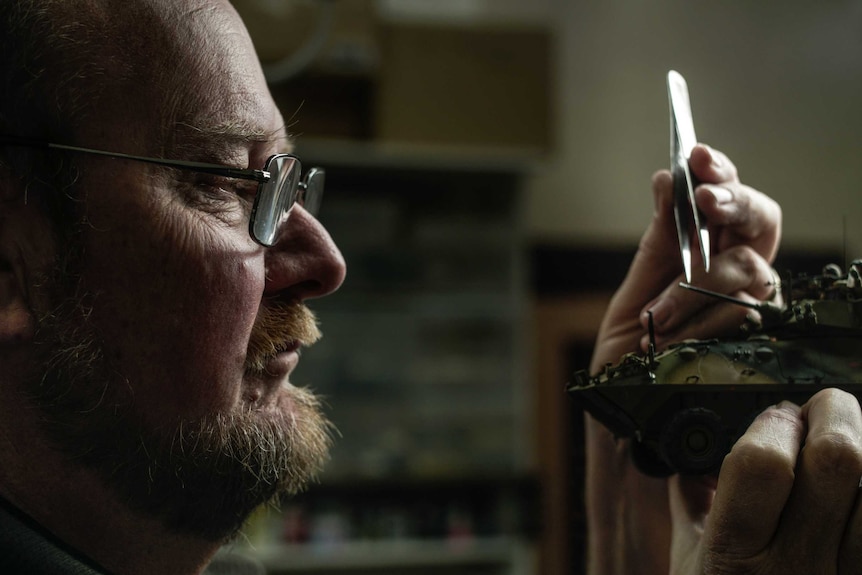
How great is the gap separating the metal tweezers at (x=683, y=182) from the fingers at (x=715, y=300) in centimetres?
2

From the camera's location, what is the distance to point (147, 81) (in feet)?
2.84

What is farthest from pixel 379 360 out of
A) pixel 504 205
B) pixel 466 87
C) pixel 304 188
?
pixel 304 188

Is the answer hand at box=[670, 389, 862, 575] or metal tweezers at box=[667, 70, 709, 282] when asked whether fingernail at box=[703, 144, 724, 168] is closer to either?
metal tweezers at box=[667, 70, 709, 282]

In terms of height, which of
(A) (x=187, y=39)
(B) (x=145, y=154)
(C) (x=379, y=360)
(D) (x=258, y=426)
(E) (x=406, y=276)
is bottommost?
(C) (x=379, y=360)

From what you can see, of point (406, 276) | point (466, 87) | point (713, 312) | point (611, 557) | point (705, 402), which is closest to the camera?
point (705, 402)

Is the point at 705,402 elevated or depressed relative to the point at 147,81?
depressed

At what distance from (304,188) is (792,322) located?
1.83ft

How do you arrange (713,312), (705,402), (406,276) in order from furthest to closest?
(406,276) < (713,312) < (705,402)

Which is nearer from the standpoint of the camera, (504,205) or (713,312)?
(713,312)

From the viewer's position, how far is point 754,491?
0.64 metres

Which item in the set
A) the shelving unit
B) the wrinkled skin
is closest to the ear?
the wrinkled skin

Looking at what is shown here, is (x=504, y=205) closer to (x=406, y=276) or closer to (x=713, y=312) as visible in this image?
(x=406, y=276)

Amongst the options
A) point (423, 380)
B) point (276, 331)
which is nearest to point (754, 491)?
point (276, 331)

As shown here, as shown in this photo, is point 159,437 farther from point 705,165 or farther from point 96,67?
point 705,165
